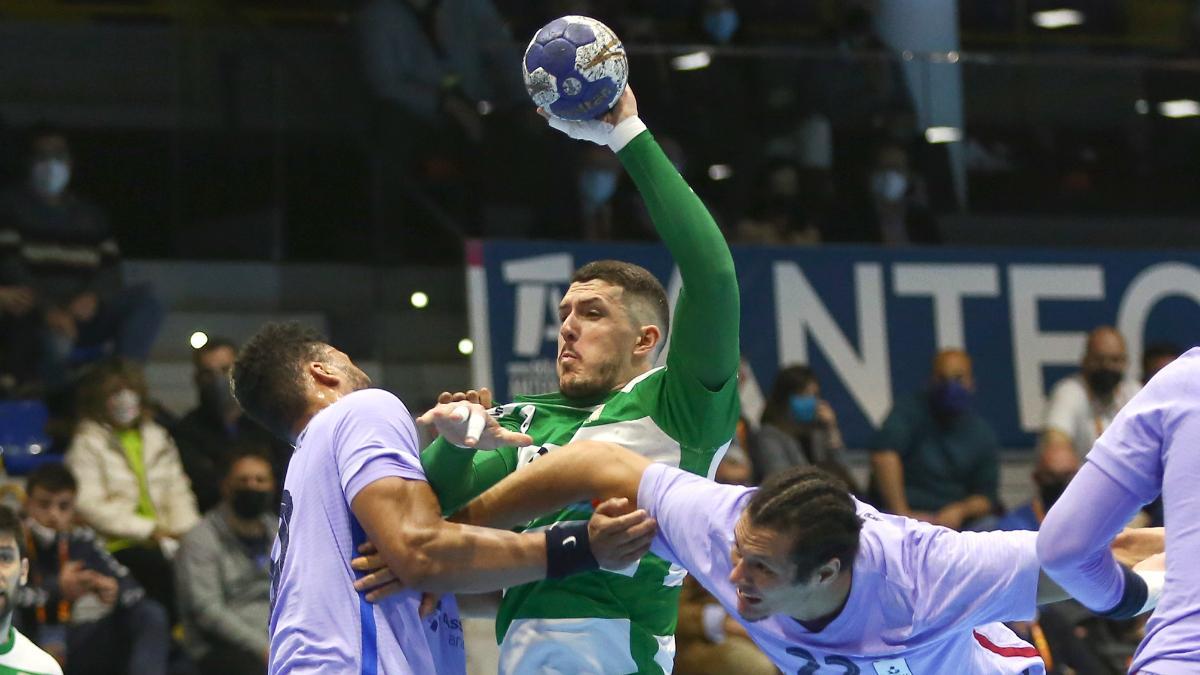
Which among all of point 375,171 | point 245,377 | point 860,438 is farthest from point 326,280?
point 245,377

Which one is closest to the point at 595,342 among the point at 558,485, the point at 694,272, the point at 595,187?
the point at 694,272

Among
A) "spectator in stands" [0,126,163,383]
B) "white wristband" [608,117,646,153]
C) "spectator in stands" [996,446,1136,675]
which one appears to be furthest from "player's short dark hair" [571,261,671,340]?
"spectator in stands" [0,126,163,383]

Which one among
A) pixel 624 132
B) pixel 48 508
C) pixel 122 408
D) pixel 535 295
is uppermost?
pixel 624 132

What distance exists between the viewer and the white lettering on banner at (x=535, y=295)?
1098 centimetres

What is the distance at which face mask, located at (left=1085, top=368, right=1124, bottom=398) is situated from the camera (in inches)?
453

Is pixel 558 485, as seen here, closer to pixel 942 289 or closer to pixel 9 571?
pixel 9 571

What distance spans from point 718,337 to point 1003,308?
25.8ft

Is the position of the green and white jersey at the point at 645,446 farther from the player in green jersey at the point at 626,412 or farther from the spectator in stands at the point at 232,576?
the spectator in stands at the point at 232,576

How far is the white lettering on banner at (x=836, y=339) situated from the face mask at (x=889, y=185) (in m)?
0.62

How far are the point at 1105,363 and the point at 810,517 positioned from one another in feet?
25.2

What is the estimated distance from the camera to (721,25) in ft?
42.0

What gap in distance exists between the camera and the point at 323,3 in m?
12.9

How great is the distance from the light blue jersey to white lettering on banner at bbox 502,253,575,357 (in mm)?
6366

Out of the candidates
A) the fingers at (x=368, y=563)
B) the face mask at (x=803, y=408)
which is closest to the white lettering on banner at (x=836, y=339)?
the face mask at (x=803, y=408)
